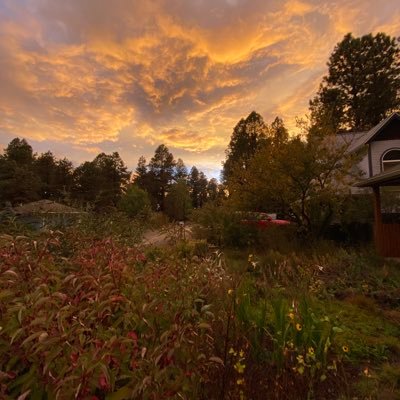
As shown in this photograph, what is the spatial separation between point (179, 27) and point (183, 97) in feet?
12.6

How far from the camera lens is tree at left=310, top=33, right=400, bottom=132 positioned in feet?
111

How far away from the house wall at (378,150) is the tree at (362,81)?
13.4 metres

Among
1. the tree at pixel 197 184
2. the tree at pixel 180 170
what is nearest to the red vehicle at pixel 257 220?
the tree at pixel 180 170

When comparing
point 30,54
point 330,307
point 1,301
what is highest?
point 30,54

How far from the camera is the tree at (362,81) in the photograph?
34.0 metres

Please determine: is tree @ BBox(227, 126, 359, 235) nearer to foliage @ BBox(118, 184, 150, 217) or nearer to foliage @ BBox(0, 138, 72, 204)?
foliage @ BBox(118, 184, 150, 217)

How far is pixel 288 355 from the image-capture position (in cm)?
312

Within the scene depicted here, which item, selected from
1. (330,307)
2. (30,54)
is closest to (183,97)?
(30,54)

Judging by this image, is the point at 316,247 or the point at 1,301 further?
the point at 316,247

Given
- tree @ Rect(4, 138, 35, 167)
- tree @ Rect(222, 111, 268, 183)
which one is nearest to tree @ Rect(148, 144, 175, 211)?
tree @ Rect(4, 138, 35, 167)

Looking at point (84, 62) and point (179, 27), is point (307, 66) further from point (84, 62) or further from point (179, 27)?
point (84, 62)

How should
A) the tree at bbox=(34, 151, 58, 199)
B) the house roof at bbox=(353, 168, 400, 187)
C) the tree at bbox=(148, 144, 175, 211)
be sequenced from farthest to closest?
the tree at bbox=(148, 144, 175, 211), the tree at bbox=(34, 151, 58, 199), the house roof at bbox=(353, 168, 400, 187)

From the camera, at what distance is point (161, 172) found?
72438mm

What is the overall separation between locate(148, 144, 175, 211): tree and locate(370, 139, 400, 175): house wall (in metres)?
53.9
